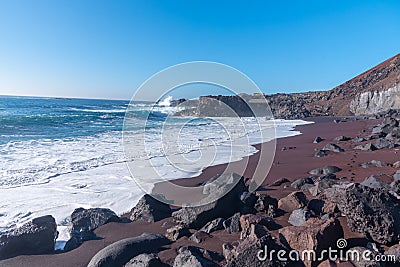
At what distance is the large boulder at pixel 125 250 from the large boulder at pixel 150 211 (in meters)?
0.85

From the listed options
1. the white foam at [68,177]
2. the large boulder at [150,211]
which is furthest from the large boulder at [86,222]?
the large boulder at [150,211]

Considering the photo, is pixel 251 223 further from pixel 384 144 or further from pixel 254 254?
pixel 384 144

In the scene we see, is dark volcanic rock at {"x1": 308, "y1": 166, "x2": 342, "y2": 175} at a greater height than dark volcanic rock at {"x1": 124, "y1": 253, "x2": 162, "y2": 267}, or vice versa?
dark volcanic rock at {"x1": 308, "y1": 166, "x2": 342, "y2": 175}

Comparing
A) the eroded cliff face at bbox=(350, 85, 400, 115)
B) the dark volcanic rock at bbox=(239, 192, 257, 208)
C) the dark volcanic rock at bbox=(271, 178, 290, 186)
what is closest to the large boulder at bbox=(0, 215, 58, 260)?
the dark volcanic rock at bbox=(239, 192, 257, 208)

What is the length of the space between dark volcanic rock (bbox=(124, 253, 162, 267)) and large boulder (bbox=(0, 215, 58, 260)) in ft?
4.39

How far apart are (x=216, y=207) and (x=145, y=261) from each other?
1.34 metres

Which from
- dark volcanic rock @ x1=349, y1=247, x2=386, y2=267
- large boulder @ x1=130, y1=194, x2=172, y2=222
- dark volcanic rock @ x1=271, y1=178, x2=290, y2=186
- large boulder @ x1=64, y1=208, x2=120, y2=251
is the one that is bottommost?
large boulder @ x1=64, y1=208, x2=120, y2=251

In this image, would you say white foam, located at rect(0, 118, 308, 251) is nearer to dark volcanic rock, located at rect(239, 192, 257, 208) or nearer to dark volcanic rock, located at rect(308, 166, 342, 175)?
dark volcanic rock, located at rect(239, 192, 257, 208)

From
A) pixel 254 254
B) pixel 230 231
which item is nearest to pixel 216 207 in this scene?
pixel 230 231

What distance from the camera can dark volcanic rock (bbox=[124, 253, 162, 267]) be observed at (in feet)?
8.64

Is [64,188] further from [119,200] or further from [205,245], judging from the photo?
[205,245]

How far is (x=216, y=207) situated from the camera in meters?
3.78

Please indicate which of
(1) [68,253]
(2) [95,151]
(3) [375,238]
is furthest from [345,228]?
(2) [95,151]

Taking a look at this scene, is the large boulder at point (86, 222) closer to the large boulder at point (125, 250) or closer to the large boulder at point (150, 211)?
the large boulder at point (150, 211)
